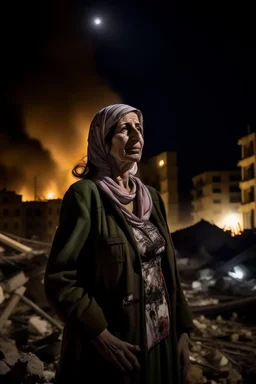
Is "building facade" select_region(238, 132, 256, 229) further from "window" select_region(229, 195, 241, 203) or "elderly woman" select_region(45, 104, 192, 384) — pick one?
"elderly woman" select_region(45, 104, 192, 384)

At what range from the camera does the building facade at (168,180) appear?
39.0m

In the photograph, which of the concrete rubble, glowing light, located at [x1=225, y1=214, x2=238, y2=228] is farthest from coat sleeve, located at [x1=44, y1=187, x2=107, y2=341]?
glowing light, located at [x1=225, y1=214, x2=238, y2=228]

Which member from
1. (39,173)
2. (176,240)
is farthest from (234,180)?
(176,240)

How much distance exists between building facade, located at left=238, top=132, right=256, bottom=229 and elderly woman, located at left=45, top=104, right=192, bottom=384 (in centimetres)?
3689

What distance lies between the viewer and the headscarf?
206 cm

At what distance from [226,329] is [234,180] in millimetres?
44577

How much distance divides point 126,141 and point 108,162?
15 centimetres

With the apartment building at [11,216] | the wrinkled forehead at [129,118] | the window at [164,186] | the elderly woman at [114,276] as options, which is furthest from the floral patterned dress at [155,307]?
the apartment building at [11,216]

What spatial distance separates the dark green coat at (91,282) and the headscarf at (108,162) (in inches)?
2.8

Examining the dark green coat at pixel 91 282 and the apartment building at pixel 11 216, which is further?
the apartment building at pixel 11 216

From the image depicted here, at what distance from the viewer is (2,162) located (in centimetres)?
5209

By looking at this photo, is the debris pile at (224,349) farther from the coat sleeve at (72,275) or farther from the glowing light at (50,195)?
the glowing light at (50,195)

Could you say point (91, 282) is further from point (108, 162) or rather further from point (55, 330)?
point (55, 330)

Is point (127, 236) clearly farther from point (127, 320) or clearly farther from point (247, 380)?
point (247, 380)
